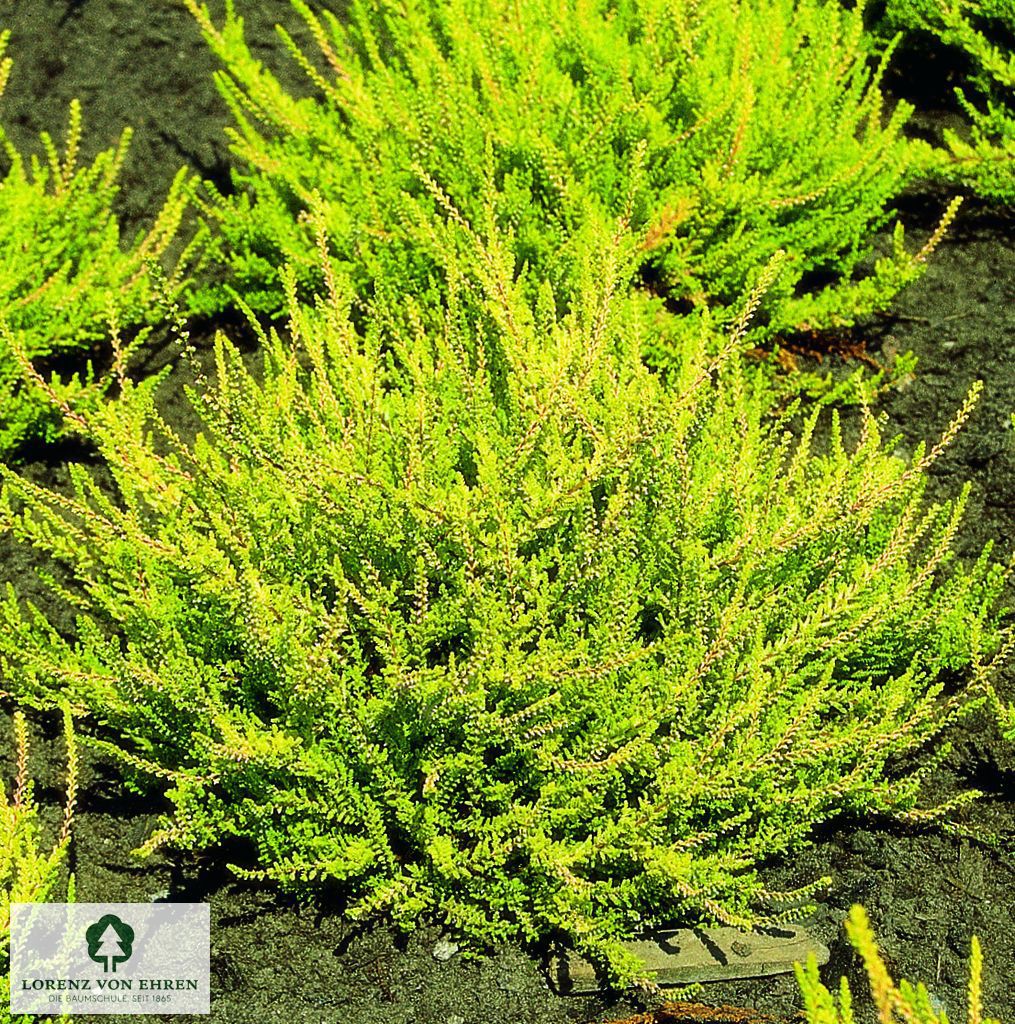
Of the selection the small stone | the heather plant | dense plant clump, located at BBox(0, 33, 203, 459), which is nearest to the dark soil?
the small stone

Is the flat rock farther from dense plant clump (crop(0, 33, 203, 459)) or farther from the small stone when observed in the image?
dense plant clump (crop(0, 33, 203, 459))

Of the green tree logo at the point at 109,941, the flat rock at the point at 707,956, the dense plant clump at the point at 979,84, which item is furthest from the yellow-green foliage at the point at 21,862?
the dense plant clump at the point at 979,84

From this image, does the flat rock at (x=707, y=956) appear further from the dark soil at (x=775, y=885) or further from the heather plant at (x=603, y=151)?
the heather plant at (x=603, y=151)

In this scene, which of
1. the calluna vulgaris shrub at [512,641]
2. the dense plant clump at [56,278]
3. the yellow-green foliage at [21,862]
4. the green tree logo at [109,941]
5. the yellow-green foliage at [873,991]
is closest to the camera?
the yellow-green foliage at [873,991]

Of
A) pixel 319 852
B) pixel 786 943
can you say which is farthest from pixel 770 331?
pixel 319 852

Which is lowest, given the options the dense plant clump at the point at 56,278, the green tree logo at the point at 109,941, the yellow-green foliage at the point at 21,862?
the green tree logo at the point at 109,941

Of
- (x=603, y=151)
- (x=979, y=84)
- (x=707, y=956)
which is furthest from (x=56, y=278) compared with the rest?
(x=979, y=84)

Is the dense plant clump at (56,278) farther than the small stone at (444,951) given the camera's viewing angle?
Yes
